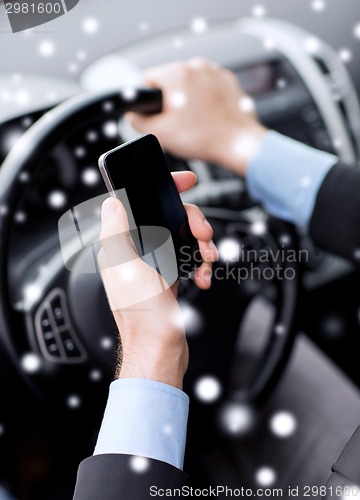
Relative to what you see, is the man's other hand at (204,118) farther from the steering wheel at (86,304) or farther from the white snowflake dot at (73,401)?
the white snowflake dot at (73,401)

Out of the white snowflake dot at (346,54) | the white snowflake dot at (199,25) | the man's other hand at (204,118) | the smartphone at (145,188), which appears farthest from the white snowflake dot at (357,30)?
the smartphone at (145,188)

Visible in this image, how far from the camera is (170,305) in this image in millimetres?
480

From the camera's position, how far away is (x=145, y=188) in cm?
46

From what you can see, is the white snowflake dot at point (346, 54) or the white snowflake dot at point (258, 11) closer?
the white snowflake dot at point (258, 11)

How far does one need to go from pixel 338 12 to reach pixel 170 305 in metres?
1.10

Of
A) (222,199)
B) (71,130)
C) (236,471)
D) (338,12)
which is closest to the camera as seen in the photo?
(71,130)

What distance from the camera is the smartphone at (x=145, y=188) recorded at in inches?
17.6

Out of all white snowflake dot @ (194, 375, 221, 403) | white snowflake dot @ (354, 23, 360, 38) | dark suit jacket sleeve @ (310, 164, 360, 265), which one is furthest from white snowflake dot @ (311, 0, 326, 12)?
white snowflake dot @ (194, 375, 221, 403)

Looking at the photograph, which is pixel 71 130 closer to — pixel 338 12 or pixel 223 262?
pixel 223 262

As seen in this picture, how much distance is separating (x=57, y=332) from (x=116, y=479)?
0.24 metres

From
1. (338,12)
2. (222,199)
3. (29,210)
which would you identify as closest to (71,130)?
(29,210)

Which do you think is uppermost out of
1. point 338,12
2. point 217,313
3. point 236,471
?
point 338,12

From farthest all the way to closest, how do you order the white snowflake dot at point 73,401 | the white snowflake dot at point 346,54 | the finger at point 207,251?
the white snowflake dot at point 346,54 → the white snowflake dot at point 73,401 → the finger at point 207,251

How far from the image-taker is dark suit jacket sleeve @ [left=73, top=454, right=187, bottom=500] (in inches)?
16.7
